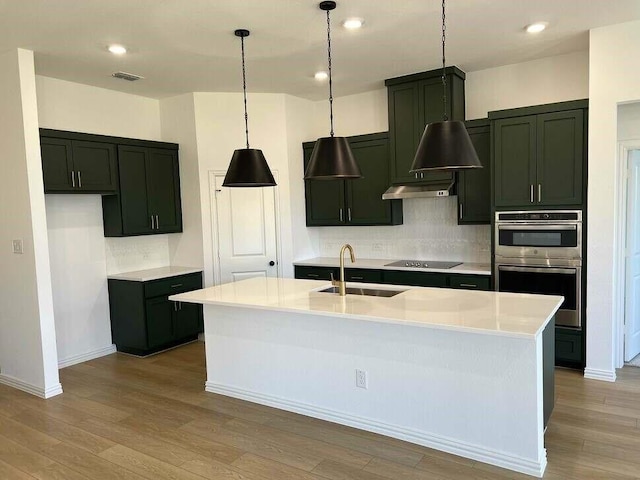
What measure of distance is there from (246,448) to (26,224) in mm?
2602

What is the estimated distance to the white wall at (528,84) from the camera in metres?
4.54

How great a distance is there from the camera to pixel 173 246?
19.3 feet

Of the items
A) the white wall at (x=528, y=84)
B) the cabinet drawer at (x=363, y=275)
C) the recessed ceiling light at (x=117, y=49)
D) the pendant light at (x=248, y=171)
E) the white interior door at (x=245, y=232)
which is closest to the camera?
the pendant light at (x=248, y=171)

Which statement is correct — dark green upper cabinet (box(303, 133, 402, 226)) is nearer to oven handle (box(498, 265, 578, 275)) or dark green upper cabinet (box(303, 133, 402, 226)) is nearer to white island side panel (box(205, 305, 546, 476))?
oven handle (box(498, 265, 578, 275))

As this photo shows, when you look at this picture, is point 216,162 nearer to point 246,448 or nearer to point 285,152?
point 285,152

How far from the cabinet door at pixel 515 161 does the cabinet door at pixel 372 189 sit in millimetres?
1268

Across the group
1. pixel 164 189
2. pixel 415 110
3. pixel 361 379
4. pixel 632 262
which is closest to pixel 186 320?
pixel 164 189

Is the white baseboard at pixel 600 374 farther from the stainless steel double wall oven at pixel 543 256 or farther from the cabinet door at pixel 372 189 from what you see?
the cabinet door at pixel 372 189

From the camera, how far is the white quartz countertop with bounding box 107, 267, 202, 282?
5051 millimetres

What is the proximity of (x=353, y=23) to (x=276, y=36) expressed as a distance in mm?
643

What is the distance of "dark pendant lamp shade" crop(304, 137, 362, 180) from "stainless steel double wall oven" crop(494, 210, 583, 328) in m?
1.94

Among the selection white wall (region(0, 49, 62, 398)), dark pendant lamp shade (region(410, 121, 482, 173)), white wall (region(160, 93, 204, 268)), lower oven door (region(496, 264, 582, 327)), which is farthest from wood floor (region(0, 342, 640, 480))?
white wall (region(160, 93, 204, 268))

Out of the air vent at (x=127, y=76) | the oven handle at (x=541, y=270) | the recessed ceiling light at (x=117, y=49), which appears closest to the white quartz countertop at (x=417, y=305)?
the oven handle at (x=541, y=270)

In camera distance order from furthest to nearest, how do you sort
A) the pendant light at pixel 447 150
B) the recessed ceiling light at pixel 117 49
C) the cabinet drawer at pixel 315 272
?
the cabinet drawer at pixel 315 272
the recessed ceiling light at pixel 117 49
the pendant light at pixel 447 150
